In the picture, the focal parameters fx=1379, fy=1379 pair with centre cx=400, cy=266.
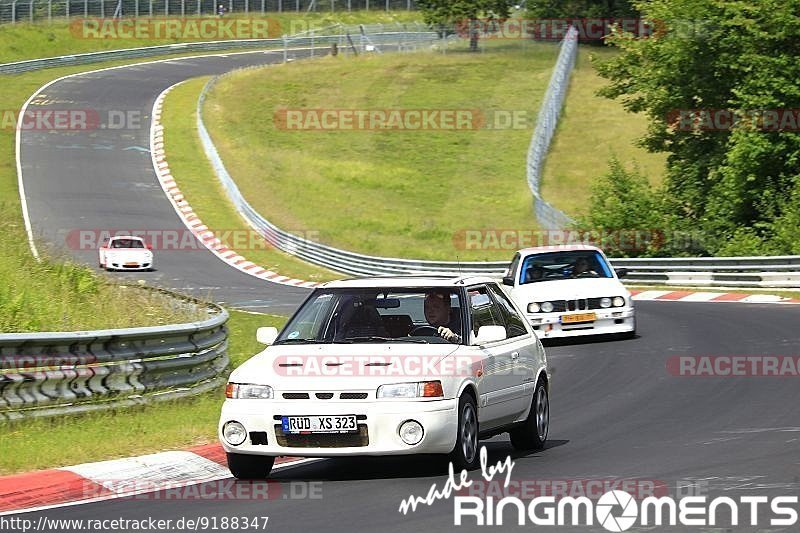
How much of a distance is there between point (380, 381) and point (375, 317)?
4.14ft

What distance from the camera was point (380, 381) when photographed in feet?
31.2

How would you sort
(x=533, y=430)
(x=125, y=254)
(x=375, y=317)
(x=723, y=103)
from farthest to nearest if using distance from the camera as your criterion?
(x=723, y=103) → (x=125, y=254) → (x=533, y=430) → (x=375, y=317)

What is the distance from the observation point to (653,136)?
42.7 m

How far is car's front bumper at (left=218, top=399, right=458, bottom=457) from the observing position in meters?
9.40

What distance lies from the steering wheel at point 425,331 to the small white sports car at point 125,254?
29.6 meters

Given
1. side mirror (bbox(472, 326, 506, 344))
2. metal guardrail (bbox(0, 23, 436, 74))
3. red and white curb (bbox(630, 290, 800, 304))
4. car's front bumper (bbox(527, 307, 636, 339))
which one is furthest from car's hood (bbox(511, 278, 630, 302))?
metal guardrail (bbox(0, 23, 436, 74))

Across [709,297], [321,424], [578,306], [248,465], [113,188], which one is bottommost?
[113,188]

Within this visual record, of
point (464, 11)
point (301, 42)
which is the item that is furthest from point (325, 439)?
point (301, 42)

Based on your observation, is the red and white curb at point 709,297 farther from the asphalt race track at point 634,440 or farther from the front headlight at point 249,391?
the front headlight at point 249,391

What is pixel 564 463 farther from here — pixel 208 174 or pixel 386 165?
pixel 386 165

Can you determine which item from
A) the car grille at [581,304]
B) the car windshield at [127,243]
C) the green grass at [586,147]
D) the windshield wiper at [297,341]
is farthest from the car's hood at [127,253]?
the windshield wiper at [297,341]

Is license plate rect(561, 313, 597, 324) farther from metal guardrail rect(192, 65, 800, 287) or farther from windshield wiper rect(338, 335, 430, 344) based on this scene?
windshield wiper rect(338, 335, 430, 344)

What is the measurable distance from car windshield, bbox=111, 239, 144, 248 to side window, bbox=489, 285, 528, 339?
30.2 meters

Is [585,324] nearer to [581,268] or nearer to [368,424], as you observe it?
[581,268]
